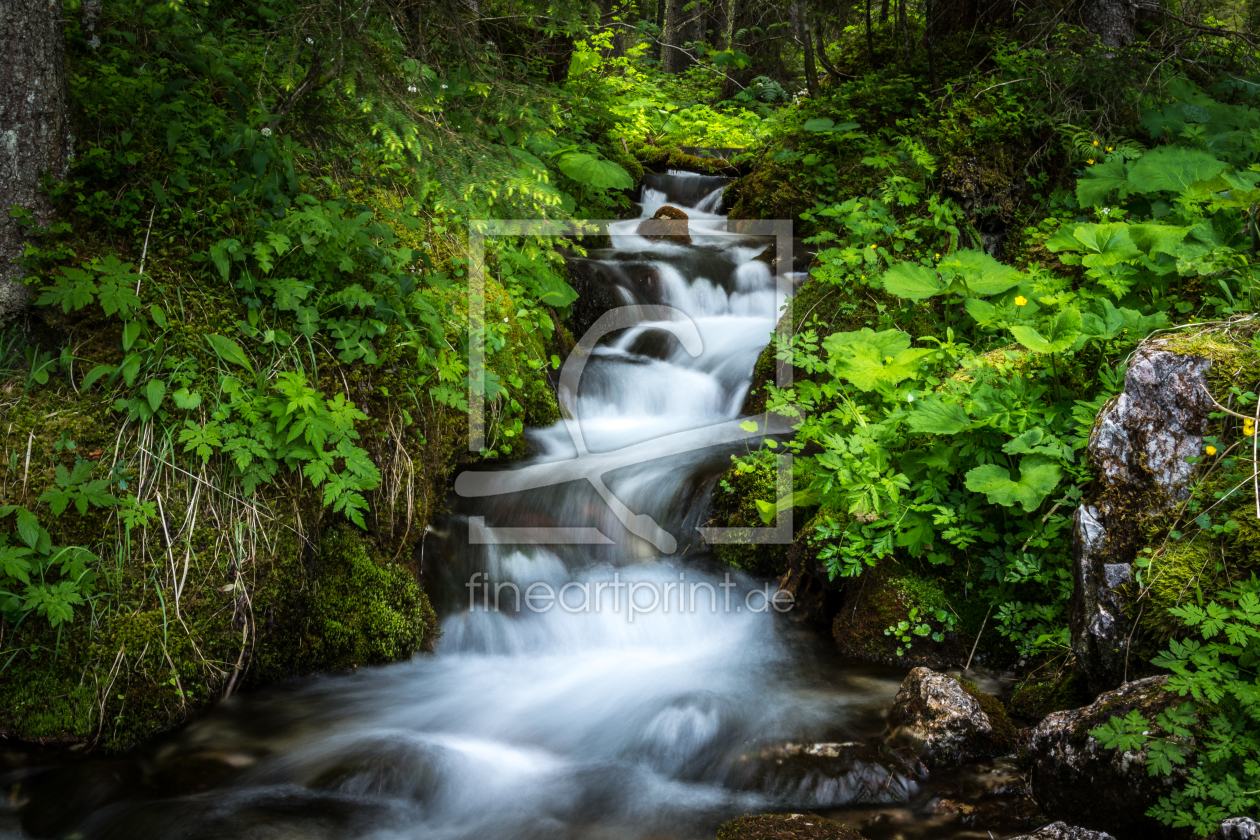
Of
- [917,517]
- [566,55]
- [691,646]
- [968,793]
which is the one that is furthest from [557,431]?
[566,55]

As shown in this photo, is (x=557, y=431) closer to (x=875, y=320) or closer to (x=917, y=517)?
(x=875, y=320)

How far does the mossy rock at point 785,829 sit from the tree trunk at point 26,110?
13.0ft

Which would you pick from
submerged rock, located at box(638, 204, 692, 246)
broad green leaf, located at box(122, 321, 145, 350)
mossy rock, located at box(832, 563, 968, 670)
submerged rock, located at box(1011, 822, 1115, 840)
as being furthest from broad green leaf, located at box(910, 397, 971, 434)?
submerged rock, located at box(638, 204, 692, 246)

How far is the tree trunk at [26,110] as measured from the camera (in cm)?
354

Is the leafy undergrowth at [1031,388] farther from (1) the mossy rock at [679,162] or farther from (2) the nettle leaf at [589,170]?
(1) the mossy rock at [679,162]

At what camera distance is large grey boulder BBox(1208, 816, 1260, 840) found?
7.06 feet

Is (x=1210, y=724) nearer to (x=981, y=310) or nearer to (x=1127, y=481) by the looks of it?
(x=1127, y=481)

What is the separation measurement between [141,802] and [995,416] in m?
4.03

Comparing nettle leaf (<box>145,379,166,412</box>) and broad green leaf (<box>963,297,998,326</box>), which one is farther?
broad green leaf (<box>963,297,998,326</box>)

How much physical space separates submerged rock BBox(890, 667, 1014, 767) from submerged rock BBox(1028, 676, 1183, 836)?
0.76 feet

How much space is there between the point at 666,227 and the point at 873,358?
15.8 ft

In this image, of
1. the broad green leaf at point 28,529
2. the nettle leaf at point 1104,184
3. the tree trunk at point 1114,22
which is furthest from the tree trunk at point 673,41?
the broad green leaf at point 28,529

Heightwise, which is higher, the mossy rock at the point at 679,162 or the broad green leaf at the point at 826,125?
the mossy rock at the point at 679,162

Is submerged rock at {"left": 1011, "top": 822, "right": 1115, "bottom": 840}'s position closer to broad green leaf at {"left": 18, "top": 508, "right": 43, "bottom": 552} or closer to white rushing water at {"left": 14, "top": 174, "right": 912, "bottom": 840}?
white rushing water at {"left": 14, "top": 174, "right": 912, "bottom": 840}
